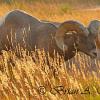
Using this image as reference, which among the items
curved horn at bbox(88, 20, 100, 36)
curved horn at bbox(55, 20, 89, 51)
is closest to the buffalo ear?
curved horn at bbox(88, 20, 100, 36)

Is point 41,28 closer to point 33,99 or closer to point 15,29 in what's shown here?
point 15,29

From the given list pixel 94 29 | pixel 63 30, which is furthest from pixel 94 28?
pixel 63 30

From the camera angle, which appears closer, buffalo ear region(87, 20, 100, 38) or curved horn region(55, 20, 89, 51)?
buffalo ear region(87, 20, 100, 38)

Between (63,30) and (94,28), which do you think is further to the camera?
(63,30)

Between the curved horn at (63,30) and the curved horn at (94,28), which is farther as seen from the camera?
the curved horn at (63,30)

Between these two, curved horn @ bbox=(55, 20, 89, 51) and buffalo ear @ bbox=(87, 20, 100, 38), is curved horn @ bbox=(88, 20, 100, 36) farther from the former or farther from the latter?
curved horn @ bbox=(55, 20, 89, 51)

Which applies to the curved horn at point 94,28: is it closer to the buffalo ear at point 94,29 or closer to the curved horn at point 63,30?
the buffalo ear at point 94,29

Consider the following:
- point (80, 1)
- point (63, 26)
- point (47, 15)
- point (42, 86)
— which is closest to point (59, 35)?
point (63, 26)

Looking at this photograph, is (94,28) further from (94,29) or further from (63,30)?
(63,30)

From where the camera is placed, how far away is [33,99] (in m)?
6.73

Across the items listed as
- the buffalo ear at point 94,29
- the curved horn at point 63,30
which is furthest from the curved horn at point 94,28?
the curved horn at point 63,30

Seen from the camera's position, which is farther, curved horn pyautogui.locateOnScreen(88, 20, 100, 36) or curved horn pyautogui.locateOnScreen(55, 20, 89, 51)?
curved horn pyautogui.locateOnScreen(55, 20, 89, 51)

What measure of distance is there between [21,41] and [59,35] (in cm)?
107

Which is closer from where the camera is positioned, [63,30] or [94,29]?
[94,29]
